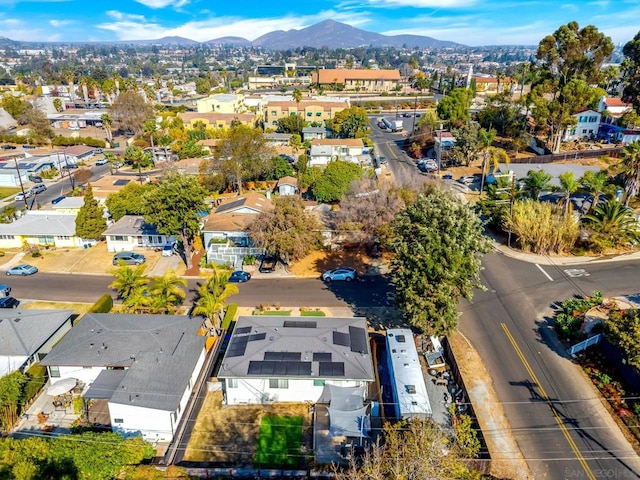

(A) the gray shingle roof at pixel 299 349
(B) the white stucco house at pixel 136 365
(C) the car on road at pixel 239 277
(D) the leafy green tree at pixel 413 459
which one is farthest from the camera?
(C) the car on road at pixel 239 277

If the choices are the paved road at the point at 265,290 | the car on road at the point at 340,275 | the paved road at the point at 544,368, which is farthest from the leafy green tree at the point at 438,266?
the car on road at the point at 340,275

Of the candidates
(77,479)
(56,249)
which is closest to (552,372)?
(77,479)

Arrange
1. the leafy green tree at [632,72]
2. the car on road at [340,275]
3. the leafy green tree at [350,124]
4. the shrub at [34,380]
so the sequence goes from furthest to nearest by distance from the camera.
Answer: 1. the leafy green tree at [350,124]
2. the leafy green tree at [632,72]
3. the car on road at [340,275]
4. the shrub at [34,380]

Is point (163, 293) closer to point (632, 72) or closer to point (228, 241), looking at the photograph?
point (228, 241)

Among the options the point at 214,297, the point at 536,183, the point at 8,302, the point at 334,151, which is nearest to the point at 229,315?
the point at 214,297

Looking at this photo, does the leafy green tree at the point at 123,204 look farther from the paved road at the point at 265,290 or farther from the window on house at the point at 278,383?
the window on house at the point at 278,383

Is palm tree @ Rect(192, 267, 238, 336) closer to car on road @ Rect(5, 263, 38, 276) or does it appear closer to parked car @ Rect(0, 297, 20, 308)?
parked car @ Rect(0, 297, 20, 308)
